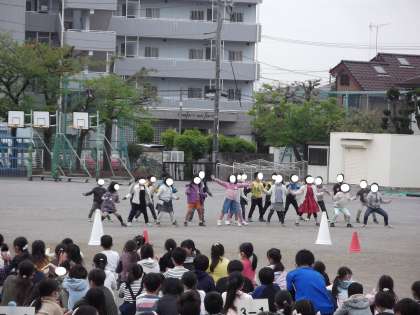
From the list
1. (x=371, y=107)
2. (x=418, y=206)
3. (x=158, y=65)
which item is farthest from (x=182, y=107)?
(x=418, y=206)

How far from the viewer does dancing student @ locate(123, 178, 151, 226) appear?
88.5 feet

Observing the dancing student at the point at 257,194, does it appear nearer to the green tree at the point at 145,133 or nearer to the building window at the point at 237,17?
the green tree at the point at 145,133

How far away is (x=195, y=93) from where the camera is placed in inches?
2938

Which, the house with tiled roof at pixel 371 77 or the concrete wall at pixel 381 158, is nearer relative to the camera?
the concrete wall at pixel 381 158

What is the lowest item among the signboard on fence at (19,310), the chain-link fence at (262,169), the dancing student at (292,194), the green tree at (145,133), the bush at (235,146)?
the chain-link fence at (262,169)

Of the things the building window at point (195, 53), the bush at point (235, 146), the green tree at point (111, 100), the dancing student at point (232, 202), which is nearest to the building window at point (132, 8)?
the building window at point (195, 53)

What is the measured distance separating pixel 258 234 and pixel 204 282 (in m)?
14.6

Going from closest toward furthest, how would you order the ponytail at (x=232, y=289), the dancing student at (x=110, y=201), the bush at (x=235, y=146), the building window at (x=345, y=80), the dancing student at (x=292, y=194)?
the ponytail at (x=232, y=289)
the dancing student at (x=110, y=201)
the dancing student at (x=292, y=194)
the bush at (x=235, y=146)
the building window at (x=345, y=80)

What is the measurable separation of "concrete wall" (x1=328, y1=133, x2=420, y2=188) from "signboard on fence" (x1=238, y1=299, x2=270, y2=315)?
1720 inches

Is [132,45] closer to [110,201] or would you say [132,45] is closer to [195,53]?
[195,53]

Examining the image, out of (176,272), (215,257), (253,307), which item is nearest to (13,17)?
(215,257)

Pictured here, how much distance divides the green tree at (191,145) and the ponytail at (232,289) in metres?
50.7

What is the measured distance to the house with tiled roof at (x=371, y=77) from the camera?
67.9 m

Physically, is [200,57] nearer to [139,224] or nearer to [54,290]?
[139,224]
